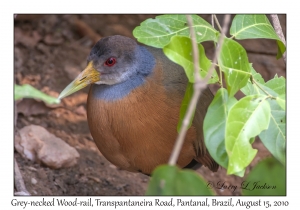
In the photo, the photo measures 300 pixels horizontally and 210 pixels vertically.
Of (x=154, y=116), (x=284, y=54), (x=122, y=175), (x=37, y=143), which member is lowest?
(x=122, y=175)

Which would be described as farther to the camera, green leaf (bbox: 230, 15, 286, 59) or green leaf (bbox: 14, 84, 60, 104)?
green leaf (bbox: 230, 15, 286, 59)

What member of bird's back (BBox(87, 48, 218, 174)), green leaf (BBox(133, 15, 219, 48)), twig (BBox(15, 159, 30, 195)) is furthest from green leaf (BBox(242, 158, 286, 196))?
twig (BBox(15, 159, 30, 195))

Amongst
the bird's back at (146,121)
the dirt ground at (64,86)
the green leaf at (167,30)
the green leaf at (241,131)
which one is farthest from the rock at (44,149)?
the green leaf at (241,131)

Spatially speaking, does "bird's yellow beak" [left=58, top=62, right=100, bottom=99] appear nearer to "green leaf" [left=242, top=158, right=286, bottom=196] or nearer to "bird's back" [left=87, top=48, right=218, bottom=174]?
"bird's back" [left=87, top=48, right=218, bottom=174]

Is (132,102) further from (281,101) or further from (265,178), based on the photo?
(265,178)

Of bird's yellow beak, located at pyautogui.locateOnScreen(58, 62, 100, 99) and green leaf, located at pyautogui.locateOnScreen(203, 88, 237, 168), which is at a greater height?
bird's yellow beak, located at pyautogui.locateOnScreen(58, 62, 100, 99)

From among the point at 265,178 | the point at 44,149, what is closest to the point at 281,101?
the point at 265,178

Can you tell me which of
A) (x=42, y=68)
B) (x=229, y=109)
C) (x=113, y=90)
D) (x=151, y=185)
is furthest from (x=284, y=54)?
(x=42, y=68)
